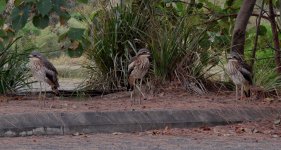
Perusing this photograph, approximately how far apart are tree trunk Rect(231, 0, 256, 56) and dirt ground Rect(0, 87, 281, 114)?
822mm

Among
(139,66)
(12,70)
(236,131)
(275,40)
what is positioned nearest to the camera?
(236,131)

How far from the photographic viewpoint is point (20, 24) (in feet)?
38.6

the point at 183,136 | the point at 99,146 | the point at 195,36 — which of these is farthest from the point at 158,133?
the point at 195,36

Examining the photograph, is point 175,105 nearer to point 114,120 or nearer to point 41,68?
point 114,120

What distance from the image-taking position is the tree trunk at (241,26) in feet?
46.6

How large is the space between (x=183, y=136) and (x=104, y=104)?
226cm

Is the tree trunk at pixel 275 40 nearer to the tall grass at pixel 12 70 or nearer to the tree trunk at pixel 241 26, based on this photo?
the tree trunk at pixel 241 26

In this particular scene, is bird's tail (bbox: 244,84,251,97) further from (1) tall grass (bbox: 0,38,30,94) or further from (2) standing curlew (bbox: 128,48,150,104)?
(1) tall grass (bbox: 0,38,30,94)

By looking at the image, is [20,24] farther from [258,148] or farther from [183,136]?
[258,148]

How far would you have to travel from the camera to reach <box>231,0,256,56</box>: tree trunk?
14211 millimetres

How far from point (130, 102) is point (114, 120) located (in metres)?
1.71

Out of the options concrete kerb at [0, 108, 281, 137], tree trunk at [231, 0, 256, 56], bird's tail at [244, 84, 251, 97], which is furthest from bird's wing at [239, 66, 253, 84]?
tree trunk at [231, 0, 256, 56]

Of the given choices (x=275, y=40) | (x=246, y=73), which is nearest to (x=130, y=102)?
(x=246, y=73)

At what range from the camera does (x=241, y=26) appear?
14227 millimetres
